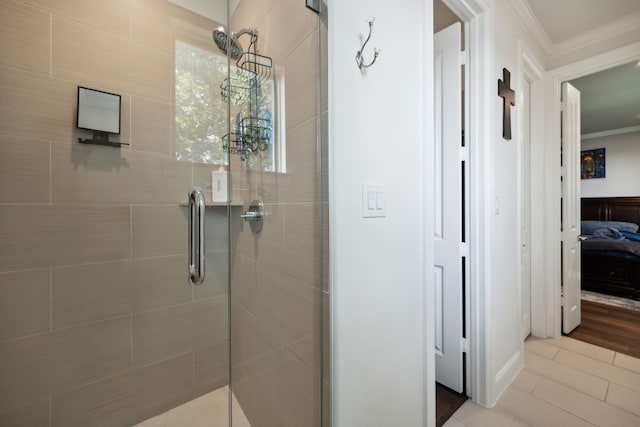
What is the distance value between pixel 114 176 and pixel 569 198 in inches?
138

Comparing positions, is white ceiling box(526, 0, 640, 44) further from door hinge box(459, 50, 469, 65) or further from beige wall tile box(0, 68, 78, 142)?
beige wall tile box(0, 68, 78, 142)

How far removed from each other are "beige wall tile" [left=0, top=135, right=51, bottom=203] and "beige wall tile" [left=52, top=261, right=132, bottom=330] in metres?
0.34

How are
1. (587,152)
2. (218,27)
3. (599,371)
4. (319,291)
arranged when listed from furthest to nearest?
1. (587,152)
2. (599,371)
3. (218,27)
4. (319,291)

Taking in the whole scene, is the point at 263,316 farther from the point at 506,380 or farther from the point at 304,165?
the point at 506,380

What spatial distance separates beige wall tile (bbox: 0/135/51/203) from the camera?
1129 millimetres

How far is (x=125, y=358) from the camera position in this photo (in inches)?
55.5

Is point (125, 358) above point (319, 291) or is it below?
below

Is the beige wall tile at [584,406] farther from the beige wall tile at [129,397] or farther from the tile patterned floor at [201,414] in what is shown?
the beige wall tile at [129,397]

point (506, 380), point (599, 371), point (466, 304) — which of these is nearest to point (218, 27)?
→ point (466, 304)

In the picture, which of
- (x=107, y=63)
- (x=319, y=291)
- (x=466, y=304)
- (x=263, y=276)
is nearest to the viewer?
(x=319, y=291)

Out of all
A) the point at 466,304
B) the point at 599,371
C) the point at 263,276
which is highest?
the point at 263,276

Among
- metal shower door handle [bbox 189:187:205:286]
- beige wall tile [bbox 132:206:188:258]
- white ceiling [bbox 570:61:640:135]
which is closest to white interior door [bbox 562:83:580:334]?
white ceiling [bbox 570:61:640:135]

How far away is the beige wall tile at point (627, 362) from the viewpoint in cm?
198

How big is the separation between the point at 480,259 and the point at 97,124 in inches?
84.7
